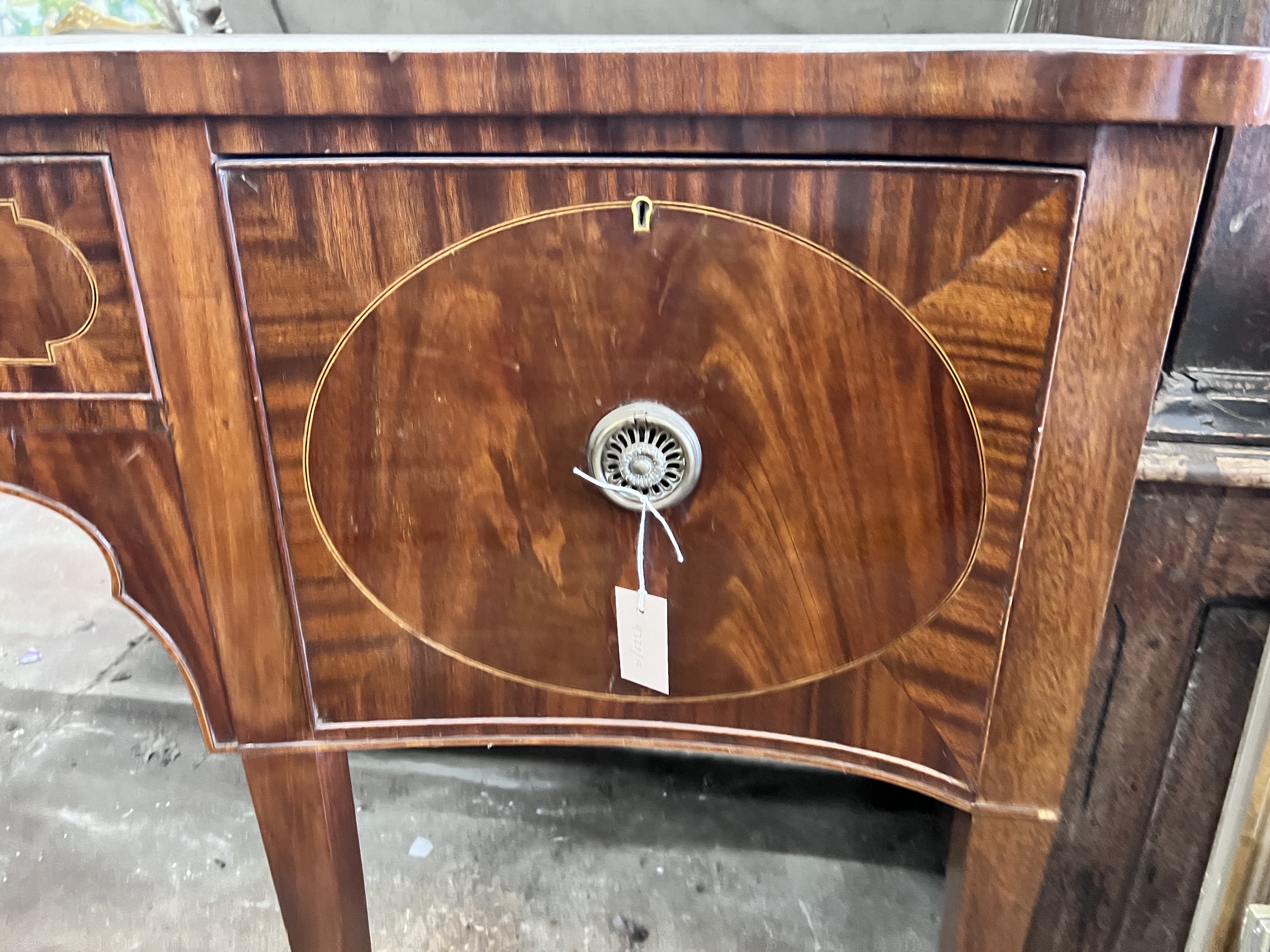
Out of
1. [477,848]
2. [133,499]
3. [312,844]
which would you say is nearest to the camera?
[133,499]

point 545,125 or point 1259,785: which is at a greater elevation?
point 545,125

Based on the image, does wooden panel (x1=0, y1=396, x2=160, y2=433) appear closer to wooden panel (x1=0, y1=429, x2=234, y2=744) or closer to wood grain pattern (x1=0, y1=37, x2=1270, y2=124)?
wooden panel (x1=0, y1=429, x2=234, y2=744)

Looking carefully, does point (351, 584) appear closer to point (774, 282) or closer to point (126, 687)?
point (774, 282)

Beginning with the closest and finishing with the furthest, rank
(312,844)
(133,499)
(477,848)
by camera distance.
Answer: (133,499)
(312,844)
(477,848)

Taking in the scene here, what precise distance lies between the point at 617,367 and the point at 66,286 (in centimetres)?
27

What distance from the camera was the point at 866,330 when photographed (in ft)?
1.35

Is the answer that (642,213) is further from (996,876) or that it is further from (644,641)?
(996,876)

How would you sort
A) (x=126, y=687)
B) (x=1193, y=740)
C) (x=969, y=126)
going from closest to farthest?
1. (x=969, y=126)
2. (x=1193, y=740)
3. (x=126, y=687)

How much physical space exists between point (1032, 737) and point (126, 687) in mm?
1035

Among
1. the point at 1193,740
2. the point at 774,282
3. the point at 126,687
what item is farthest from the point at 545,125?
the point at 126,687

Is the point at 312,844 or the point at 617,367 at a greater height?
the point at 617,367

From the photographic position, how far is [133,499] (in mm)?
494

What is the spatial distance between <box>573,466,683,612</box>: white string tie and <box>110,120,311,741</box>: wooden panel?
0.18 meters

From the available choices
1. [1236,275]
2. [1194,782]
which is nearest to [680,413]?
[1236,275]
